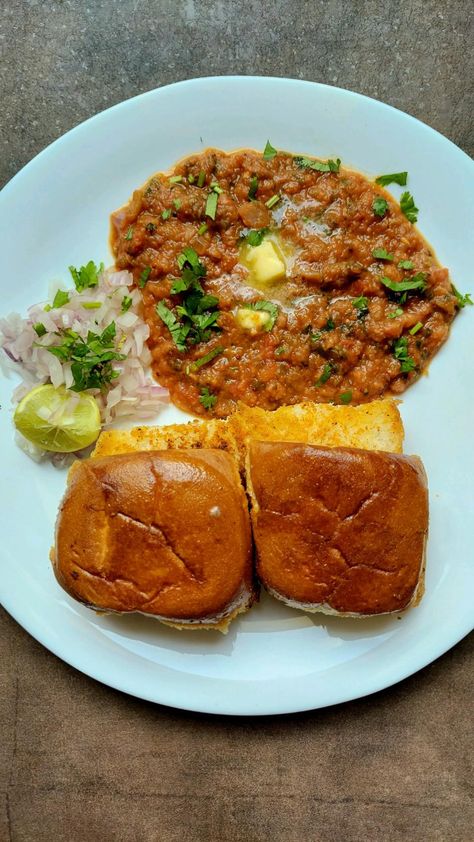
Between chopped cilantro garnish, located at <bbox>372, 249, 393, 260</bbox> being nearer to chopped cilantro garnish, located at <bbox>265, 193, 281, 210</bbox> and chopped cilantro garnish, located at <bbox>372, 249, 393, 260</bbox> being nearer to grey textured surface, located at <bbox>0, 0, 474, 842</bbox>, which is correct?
chopped cilantro garnish, located at <bbox>265, 193, 281, 210</bbox>

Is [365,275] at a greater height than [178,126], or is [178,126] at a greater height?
[178,126]

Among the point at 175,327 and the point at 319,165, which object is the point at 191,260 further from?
the point at 319,165

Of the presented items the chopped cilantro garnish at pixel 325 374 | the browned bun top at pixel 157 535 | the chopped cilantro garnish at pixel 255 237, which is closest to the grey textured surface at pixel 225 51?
the chopped cilantro garnish at pixel 255 237

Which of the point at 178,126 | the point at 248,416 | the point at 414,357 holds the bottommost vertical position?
the point at 414,357

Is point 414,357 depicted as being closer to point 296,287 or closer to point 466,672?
point 296,287

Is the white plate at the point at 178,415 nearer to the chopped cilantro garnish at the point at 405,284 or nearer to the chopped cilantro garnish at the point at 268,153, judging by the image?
the chopped cilantro garnish at the point at 268,153

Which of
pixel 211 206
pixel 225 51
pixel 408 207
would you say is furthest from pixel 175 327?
pixel 225 51

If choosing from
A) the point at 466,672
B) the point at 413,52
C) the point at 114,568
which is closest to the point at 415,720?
the point at 466,672
